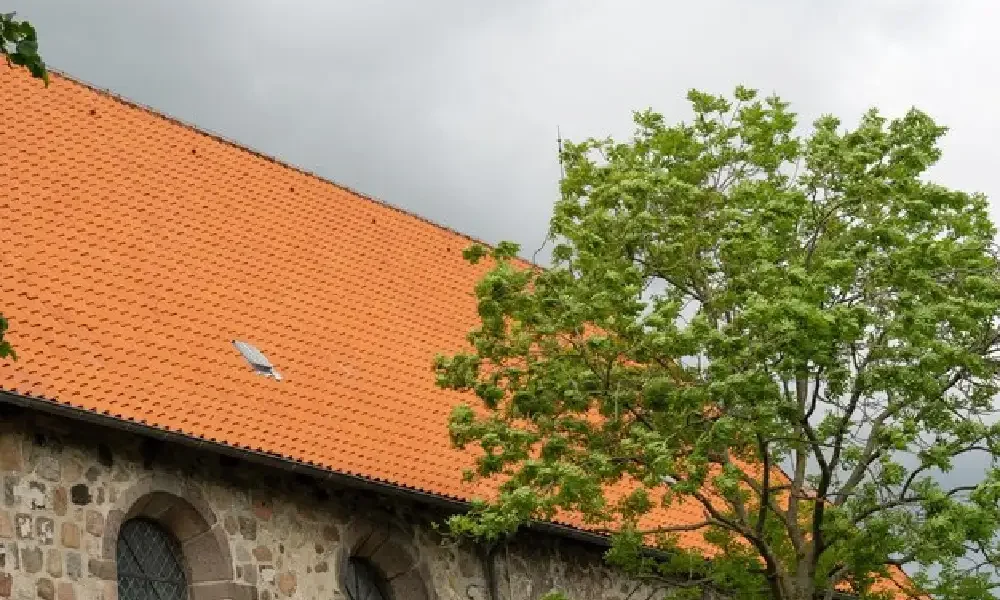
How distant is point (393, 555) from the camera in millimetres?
15438

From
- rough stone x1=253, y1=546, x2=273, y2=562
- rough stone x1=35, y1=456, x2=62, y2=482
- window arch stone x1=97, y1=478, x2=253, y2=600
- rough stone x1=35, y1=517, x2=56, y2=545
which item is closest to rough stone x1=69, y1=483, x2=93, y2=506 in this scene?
rough stone x1=35, y1=456, x2=62, y2=482

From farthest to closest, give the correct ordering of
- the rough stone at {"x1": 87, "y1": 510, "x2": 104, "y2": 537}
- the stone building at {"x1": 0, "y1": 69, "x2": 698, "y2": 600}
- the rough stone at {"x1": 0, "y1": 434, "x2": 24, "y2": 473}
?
the stone building at {"x1": 0, "y1": 69, "x2": 698, "y2": 600} → the rough stone at {"x1": 87, "y1": 510, "x2": 104, "y2": 537} → the rough stone at {"x1": 0, "y1": 434, "x2": 24, "y2": 473}

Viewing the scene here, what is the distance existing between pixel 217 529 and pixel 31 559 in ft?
5.79

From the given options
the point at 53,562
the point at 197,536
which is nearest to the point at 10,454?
the point at 53,562

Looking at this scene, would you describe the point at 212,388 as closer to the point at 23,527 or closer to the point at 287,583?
the point at 287,583

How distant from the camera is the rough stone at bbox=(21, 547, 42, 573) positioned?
40.5 ft

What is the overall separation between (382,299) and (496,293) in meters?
4.61

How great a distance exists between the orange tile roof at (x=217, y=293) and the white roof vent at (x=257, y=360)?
8cm

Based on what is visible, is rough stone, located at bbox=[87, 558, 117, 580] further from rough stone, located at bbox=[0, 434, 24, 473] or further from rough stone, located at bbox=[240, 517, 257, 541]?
rough stone, located at bbox=[240, 517, 257, 541]

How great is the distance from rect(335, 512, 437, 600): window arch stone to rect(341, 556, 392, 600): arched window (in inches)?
1.3

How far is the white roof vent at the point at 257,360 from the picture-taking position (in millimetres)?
15619

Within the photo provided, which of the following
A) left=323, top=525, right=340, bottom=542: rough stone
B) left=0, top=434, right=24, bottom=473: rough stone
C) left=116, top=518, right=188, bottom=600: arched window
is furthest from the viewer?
left=323, top=525, right=340, bottom=542: rough stone

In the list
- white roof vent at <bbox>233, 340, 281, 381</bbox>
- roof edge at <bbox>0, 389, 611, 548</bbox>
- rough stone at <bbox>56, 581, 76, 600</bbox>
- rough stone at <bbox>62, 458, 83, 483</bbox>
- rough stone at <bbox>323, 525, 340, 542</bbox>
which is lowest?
rough stone at <bbox>56, 581, 76, 600</bbox>

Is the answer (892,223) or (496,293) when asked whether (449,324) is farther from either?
(892,223)
